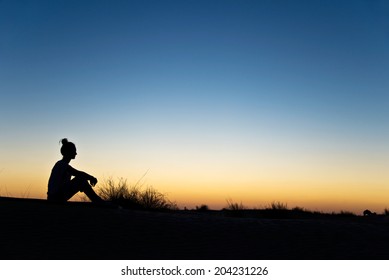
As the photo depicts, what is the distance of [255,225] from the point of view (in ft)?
25.9

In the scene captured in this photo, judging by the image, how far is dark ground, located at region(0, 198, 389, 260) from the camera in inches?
238

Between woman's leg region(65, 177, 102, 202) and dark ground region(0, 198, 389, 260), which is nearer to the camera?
dark ground region(0, 198, 389, 260)

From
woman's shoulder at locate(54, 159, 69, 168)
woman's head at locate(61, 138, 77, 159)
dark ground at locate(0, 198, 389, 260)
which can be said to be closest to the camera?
Answer: dark ground at locate(0, 198, 389, 260)

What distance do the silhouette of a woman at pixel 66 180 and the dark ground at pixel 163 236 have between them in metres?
0.44

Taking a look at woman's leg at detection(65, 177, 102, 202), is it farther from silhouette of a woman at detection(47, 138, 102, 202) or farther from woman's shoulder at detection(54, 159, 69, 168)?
woman's shoulder at detection(54, 159, 69, 168)

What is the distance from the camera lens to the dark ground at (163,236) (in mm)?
6047

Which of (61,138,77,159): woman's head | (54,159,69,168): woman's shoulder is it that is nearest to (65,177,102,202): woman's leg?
(54,159,69,168): woman's shoulder

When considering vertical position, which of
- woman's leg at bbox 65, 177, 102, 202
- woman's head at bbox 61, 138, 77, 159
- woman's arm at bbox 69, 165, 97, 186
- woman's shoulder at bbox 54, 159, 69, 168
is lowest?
woman's leg at bbox 65, 177, 102, 202

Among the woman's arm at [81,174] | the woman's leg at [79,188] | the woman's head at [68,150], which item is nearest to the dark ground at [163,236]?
the woman's leg at [79,188]

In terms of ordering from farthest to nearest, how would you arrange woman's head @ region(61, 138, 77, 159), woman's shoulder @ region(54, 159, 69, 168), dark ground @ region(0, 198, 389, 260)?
woman's head @ region(61, 138, 77, 159) → woman's shoulder @ region(54, 159, 69, 168) → dark ground @ region(0, 198, 389, 260)

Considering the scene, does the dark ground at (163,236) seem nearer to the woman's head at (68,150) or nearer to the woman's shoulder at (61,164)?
the woman's shoulder at (61,164)

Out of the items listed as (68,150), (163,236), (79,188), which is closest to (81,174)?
(79,188)

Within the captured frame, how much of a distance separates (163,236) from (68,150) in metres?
2.79
